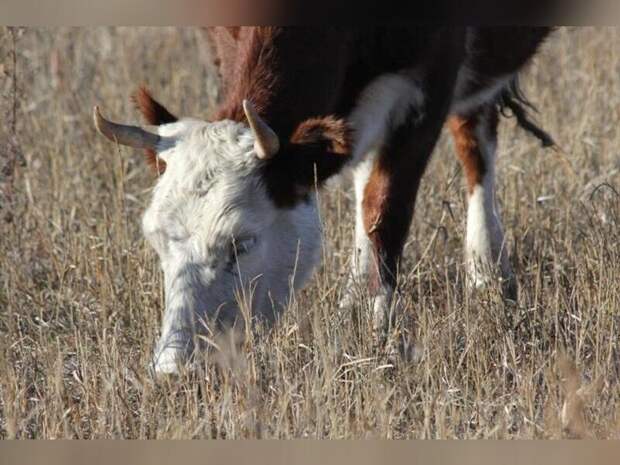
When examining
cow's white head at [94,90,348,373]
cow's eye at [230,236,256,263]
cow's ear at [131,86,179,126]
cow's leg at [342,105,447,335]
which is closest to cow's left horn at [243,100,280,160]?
cow's white head at [94,90,348,373]

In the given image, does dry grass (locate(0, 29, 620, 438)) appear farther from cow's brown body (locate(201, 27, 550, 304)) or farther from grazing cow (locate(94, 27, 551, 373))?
cow's brown body (locate(201, 27, 550, 304))

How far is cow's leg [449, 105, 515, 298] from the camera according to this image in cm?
537

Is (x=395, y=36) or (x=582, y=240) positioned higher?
(x=395, y=36)

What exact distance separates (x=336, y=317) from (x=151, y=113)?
1017mm

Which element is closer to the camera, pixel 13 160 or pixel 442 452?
pixel 442 452

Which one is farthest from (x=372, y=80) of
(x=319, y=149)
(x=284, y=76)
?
(x=319, y=149)

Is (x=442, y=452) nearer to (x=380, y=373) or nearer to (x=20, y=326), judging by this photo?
(x=380, y=373)

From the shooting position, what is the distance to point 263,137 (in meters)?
3.46

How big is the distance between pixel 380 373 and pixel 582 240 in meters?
1.76

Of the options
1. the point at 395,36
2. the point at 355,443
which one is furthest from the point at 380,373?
the point at 355,443

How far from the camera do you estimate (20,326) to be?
4.29 meters

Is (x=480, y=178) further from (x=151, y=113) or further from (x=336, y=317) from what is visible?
(x=151, y=113)

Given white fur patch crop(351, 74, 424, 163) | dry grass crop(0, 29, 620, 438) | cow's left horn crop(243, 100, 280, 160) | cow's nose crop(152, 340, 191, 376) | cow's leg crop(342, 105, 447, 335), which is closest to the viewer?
dry grass crop(0, 29, 620, 438)

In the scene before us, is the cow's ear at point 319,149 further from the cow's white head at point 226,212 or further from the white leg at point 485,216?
the white leg at point 485,216
